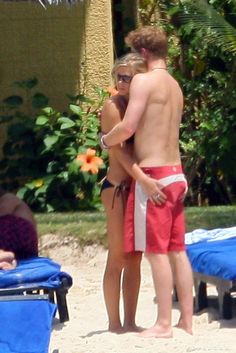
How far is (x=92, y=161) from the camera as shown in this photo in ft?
34.5

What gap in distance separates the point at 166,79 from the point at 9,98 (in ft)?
17.5

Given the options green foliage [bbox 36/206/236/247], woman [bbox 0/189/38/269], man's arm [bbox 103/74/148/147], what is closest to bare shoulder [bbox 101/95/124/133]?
man's arm [bbox 103/74/148/147]

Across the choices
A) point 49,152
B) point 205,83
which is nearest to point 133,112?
point 49,152

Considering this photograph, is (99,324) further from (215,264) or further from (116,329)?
(215,264)

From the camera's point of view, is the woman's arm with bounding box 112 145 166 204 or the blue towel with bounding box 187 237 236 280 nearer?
the woman's arm with bounding box 112 145 166 204

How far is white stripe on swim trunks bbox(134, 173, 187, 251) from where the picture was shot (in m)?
6.07

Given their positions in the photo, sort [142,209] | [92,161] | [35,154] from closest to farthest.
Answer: [142,209] → [92,161] → [35,154]

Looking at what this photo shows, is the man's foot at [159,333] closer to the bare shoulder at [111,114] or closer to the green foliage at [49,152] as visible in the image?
the bare shoulder at [111,114]

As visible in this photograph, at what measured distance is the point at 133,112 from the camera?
6047 millimetres

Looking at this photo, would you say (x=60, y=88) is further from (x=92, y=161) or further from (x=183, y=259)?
(x=183, y=259)

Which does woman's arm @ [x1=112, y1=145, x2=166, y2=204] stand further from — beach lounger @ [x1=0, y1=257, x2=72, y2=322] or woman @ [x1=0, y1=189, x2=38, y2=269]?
woman @ [x1=0, y1=189, x2=38, y2=269]

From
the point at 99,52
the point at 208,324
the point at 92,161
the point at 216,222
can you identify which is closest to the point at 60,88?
the point at 99,52

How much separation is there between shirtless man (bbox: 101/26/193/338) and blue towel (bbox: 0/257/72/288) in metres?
0.67

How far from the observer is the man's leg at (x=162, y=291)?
6.11 meters
